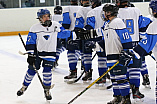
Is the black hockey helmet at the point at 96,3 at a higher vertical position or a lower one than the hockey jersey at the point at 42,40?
higher

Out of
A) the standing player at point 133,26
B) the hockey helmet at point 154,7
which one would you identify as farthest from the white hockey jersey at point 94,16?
the hockey helmet at point 154,7

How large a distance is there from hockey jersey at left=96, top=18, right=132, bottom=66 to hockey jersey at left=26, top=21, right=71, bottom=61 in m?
0.68

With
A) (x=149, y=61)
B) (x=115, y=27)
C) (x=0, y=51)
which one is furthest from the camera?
(x=0, y=51)

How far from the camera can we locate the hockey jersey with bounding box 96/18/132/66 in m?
3.38

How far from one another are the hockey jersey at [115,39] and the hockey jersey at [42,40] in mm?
677

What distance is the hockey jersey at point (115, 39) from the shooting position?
338cm

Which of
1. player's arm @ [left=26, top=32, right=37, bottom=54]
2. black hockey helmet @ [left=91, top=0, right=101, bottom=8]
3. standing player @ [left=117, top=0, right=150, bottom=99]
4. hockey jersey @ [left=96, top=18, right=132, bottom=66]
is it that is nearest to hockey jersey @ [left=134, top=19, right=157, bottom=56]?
hockey jersey @ [left=96, top=18, right=132, bottom=66]

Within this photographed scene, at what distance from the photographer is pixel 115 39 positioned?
343cm

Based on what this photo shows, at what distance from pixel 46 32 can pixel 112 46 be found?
800mm

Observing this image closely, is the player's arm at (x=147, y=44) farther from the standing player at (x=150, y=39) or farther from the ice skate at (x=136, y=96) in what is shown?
the ice skate at (x=136, y=96)

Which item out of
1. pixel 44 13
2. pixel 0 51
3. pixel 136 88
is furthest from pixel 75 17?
pixel 0 51

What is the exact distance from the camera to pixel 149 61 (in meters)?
6.38

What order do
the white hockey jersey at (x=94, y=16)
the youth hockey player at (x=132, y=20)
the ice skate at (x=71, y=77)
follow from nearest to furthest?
the youth hockey player at (x=132, y=20) < the white hockey jersey at (x=94, y=16) < the ice skate at (x=71, y=77)

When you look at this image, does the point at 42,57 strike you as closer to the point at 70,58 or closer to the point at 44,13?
the point at 44,13
